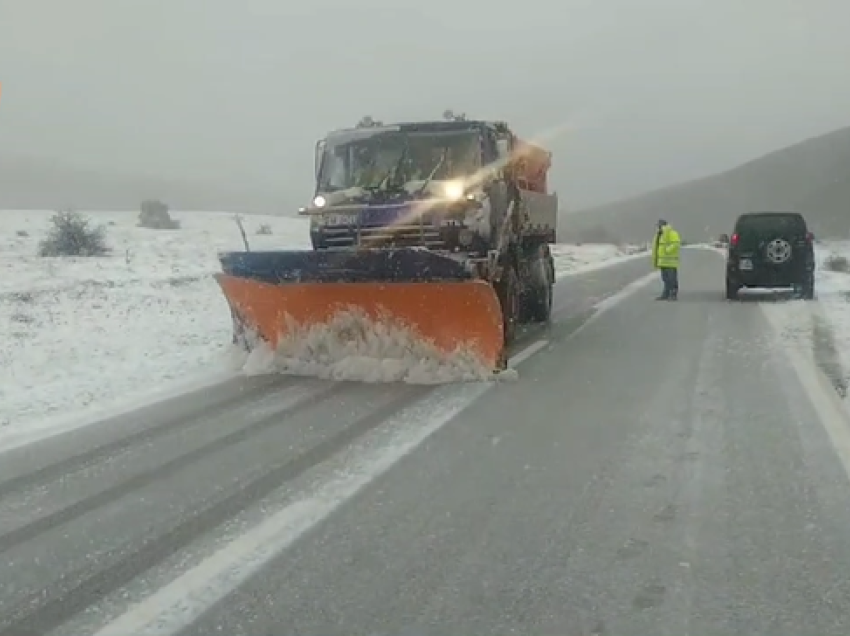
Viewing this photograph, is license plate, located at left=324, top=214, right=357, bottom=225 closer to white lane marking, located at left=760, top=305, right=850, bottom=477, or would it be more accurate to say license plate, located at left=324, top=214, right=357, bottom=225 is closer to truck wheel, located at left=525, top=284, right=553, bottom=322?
truck wheel, located at left=525, top=284, right=553, bottom=322

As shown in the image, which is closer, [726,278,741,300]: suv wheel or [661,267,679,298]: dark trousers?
[661,267,679,298]: dark trousers

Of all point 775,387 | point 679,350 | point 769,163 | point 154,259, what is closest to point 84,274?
point 154,259

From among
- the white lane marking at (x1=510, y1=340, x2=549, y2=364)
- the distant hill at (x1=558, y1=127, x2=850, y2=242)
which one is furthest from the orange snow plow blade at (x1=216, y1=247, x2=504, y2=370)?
the distant hill at (x1=558, y1=127, x2=850, y2=242)

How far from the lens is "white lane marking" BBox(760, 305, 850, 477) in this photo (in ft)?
21.2

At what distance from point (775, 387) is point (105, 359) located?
683 centimetres

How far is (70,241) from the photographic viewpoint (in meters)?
28.0

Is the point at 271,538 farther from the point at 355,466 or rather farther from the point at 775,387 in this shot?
the point at 775,387

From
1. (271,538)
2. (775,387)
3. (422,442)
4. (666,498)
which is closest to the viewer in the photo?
(271,538)

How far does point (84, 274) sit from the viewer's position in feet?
74.5

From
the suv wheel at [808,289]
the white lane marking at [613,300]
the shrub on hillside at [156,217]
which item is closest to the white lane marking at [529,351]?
the white lane marking at [613,300]

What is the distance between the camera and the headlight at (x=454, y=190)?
420 inches

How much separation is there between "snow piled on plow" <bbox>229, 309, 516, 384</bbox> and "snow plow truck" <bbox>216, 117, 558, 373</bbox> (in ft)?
0.20

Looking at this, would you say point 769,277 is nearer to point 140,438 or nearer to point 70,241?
point 140,438

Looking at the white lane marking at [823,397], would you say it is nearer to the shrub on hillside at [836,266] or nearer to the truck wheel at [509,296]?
the truck wheel at [509,296]
